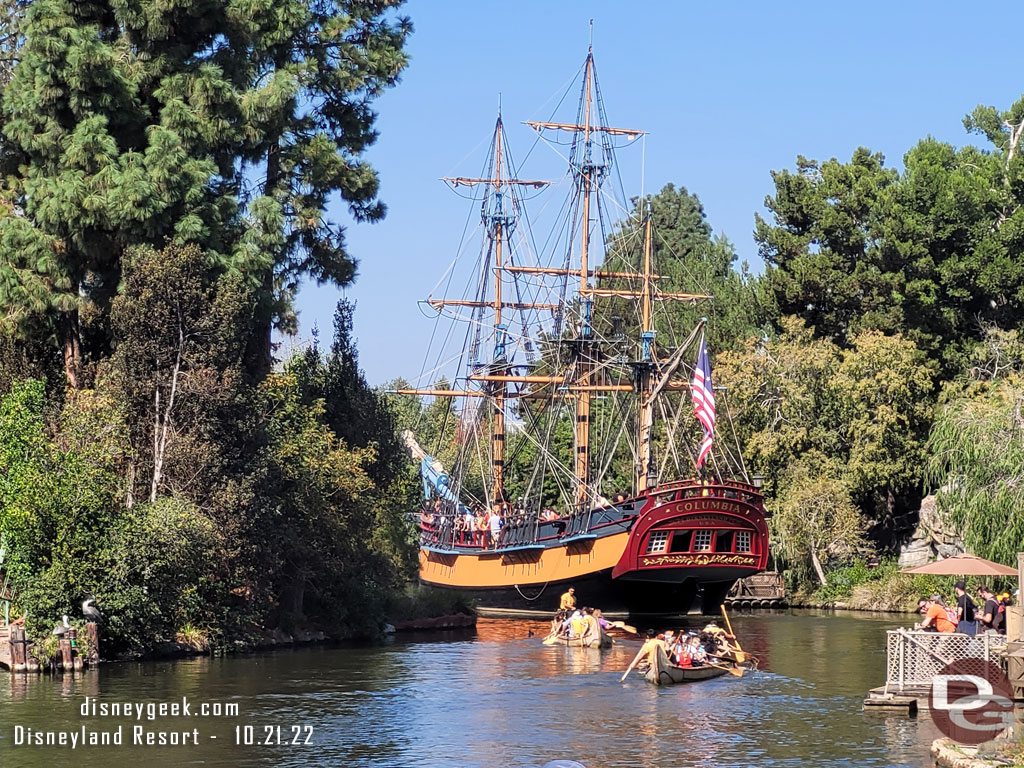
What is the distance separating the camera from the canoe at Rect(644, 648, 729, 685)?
32312 mm

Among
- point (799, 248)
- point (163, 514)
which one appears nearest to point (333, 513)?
point (163, 514)

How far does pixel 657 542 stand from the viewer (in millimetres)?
48281

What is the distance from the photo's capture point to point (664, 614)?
5184cm

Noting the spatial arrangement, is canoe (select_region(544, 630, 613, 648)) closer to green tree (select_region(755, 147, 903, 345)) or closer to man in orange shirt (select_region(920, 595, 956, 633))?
man in orange shirt (select_region(920, 595, 956, 633))

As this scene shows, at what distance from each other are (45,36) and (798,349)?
33.8m

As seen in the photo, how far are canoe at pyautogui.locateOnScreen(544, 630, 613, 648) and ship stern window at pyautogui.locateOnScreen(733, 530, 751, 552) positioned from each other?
8.82 meters

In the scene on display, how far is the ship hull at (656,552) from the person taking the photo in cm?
4812

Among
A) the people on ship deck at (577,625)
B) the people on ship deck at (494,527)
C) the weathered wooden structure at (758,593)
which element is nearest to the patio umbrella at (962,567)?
the people on ship deck at (577,625)

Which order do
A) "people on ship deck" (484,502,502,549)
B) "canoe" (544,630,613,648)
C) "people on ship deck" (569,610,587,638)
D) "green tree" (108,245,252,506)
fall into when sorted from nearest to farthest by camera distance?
1. "green tree" (108,245,252,506)
2. "canoe" (544,630,613,648)
3. "people on ship deck" (569,610,587,638)
4. "people on ship deck" (484,502,502,549)

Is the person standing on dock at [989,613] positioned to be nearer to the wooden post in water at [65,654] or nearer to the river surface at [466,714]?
the river surface at [466,714]

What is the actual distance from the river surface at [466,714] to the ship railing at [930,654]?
2.55 feet

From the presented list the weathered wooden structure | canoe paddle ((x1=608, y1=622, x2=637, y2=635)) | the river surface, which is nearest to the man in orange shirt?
the river surface

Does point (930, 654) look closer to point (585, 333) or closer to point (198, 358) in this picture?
point (198, 358)

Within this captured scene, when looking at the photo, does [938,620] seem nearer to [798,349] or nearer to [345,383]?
[345,383]
